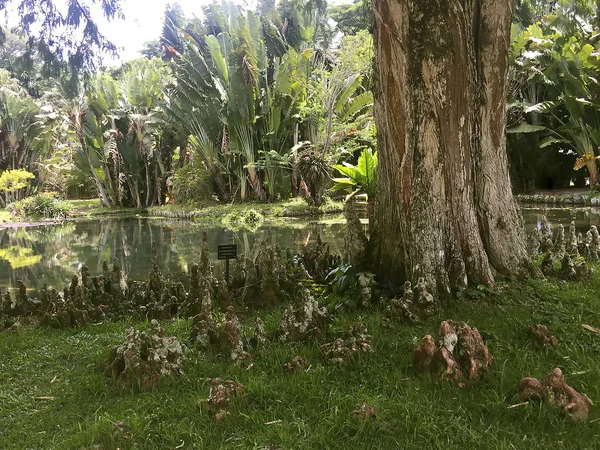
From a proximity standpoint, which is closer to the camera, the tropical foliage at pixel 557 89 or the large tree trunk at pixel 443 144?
the large tree trunk at pixel 443 144

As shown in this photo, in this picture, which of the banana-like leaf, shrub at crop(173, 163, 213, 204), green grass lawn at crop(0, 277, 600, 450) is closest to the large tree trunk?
green grass lawn at crop(0, 277, 600, 450)

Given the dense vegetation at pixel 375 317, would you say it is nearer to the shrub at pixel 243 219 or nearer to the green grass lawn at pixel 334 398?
the green grass lawn at pixel 334 398

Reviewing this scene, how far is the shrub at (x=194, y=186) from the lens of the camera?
20031 millimetres

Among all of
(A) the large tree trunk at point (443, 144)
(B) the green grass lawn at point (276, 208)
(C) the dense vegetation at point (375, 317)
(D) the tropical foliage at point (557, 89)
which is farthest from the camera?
(B) the green grass lawn at point (276, 208)

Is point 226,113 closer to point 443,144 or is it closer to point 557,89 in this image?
point 557,89

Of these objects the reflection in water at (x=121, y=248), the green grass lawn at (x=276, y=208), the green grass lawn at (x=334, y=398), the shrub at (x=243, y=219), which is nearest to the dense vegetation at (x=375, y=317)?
the green grass lawn at (x=334, y=398)

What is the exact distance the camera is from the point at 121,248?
9.73m

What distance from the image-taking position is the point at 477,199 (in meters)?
3.82

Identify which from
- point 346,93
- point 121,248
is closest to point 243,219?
point 121,248

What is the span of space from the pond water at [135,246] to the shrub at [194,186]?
21.3 ft

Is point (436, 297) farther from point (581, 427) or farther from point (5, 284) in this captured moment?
point (5, 284)

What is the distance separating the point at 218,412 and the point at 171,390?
49cm

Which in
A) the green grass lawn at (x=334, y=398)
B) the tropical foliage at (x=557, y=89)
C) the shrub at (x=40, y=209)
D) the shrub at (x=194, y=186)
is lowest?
the green grass lawn at (x=334, y=398)

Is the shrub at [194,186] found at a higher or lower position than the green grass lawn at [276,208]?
higher
